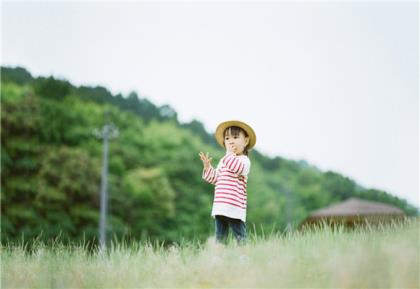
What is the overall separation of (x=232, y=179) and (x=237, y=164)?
4.8 inches

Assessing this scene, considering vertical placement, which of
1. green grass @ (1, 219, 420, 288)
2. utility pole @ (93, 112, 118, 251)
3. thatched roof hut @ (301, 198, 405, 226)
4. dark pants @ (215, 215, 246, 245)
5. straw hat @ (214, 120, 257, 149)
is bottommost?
green grass @ (1, 219, 420, 288)

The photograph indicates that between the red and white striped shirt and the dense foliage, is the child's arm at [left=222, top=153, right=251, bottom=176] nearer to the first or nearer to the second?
the red and white striped shirt

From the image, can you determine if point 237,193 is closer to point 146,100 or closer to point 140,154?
point 140,154

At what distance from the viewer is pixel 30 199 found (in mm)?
25719

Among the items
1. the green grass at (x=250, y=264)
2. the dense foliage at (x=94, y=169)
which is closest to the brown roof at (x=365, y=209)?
the dense foliage at (x=94, y=169)

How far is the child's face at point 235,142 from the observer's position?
531 centimetres

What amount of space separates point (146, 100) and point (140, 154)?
8026 millimetres

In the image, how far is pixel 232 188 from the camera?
5121 millimetres

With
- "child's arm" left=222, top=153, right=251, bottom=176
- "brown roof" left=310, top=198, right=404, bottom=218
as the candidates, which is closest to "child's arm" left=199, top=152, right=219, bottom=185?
"child's arm" left=222, top=153, right=251, bottom=176

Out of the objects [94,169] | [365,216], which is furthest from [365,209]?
[365,216]

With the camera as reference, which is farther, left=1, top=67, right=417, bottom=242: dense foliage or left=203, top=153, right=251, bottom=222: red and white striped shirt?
left=1, top=67, right=417, bottom=242: dense foliage

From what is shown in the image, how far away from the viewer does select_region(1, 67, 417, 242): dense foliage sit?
25750 millimetres

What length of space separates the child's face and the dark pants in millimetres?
529

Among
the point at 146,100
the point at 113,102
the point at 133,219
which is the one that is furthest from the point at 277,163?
the point at 133,219
